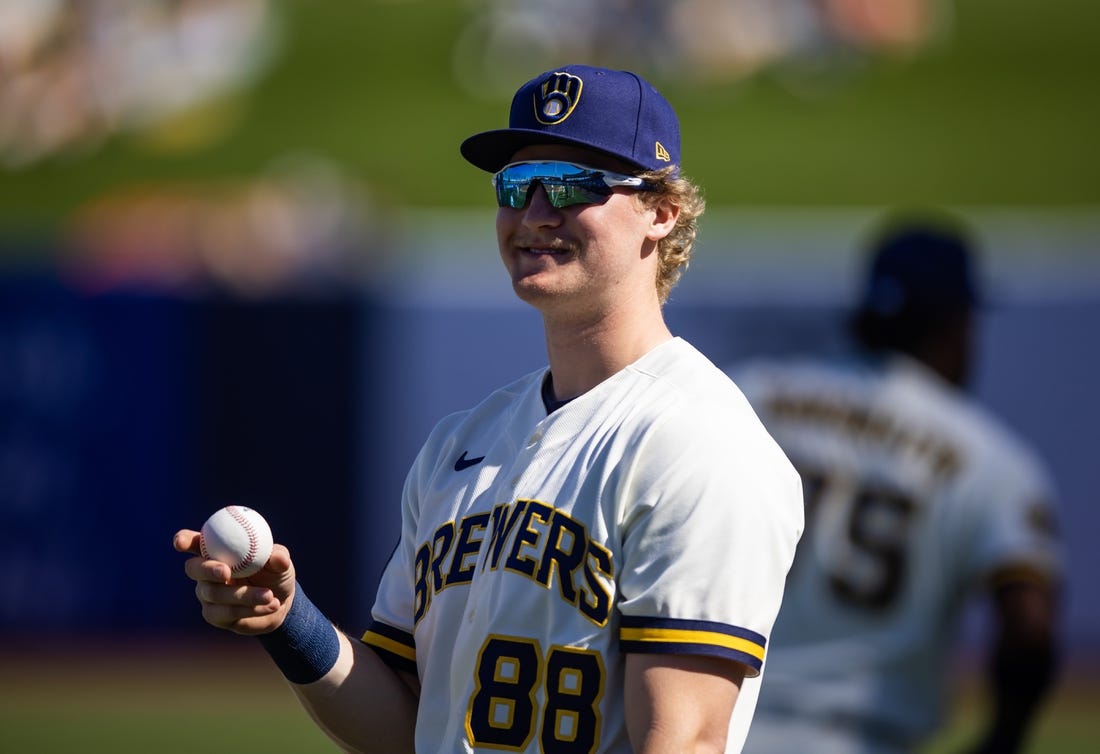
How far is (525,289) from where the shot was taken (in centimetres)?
246

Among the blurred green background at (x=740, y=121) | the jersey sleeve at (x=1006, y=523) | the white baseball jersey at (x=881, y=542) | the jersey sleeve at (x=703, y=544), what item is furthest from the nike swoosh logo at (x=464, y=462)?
the blurred green background at (x=740, y=121)

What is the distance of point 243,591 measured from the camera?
2.48 metres

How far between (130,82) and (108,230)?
2.20 meters

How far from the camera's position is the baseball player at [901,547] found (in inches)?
166

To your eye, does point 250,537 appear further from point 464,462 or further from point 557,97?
point 557,97

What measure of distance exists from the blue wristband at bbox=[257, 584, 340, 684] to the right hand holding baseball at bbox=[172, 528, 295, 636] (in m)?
0.03

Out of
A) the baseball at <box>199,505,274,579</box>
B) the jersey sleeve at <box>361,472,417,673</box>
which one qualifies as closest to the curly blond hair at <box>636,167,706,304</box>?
the jersey sleeve at <box>361,472,417,673</box>

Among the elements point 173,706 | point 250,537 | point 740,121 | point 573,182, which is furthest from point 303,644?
point 740,121

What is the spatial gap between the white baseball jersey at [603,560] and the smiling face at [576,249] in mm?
136

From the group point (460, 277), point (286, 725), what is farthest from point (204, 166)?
point (286, 725)

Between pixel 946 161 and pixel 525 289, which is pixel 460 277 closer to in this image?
pixel 946 161

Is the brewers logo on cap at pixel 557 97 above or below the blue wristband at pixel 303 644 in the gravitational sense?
above

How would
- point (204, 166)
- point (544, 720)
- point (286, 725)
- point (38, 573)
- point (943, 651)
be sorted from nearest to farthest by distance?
point (544, 720), point (943, 651), point (286, 725), point (38, 573), point (204, 166)

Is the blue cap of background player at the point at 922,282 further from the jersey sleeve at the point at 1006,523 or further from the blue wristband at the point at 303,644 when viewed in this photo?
the blue wristband at the point at 303,644
